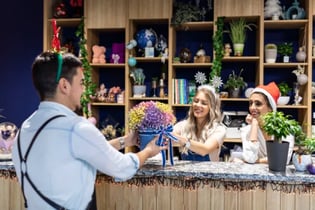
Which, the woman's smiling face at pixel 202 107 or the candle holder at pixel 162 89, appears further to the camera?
the candle holder at pixel 162 89

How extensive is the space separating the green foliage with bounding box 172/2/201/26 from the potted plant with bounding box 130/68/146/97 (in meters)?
0.66

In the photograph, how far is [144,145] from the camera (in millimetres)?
1870

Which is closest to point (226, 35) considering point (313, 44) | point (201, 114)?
point (313, 44)

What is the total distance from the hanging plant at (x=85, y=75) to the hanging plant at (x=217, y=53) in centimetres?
132

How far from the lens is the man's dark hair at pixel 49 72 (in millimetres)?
1420

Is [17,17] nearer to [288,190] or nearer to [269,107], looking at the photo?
[269,107]

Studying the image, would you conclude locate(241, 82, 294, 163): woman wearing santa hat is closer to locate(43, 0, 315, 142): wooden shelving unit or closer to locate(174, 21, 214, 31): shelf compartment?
locate(43, 0, 315, 142): wooden shelving unit

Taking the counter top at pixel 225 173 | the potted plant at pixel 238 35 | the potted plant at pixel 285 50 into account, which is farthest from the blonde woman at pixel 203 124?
the potted plant at pixel 285 50

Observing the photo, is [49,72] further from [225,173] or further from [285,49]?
[285,49]

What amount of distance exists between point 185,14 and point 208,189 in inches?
103

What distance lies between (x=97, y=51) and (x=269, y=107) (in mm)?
2175

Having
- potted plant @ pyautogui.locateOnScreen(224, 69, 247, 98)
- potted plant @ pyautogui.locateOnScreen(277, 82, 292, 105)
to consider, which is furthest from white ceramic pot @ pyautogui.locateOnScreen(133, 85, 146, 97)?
potted plant @ pyautogui.locateOnScreen(277, 82, 292, 105)

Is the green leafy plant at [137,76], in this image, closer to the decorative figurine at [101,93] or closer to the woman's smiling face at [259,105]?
the decorative figurine at [101,93]

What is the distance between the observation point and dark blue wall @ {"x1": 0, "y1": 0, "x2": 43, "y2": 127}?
484 cm
